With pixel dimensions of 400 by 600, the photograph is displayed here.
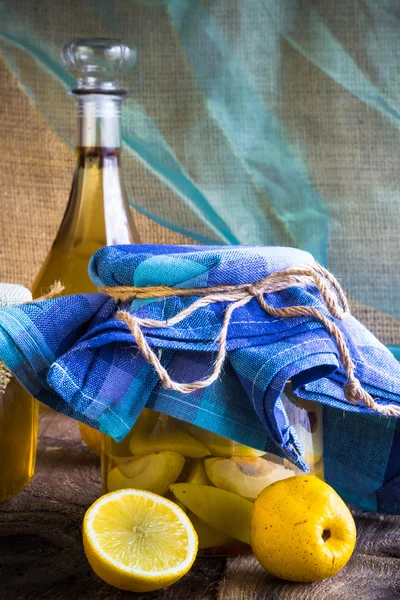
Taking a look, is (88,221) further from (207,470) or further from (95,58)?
(207,470)

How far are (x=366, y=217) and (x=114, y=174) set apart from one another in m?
0.42

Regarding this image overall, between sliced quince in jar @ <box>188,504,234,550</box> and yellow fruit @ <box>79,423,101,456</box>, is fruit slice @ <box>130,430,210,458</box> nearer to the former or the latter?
sliced quince in jar @ <box>188,504,234,550</box>

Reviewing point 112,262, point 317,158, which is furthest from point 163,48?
point 112,262

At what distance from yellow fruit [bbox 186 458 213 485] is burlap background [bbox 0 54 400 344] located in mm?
619

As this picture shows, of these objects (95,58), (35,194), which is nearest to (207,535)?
(95,58)

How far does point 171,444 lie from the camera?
1.81ft

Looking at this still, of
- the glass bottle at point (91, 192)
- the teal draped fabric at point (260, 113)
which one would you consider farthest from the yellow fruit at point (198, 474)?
the teal draped fabric at point (260, 113)

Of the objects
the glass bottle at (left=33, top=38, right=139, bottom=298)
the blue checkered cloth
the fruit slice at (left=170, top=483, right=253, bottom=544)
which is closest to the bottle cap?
the glass bottle at (left=33, top=38, right=139, bottom=298)

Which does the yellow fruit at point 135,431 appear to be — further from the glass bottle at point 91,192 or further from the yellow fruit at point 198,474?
the glass bottle at point 91,192

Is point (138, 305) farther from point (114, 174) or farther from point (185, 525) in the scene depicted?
point (114, 174)

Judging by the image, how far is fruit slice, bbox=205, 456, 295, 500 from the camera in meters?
0.54

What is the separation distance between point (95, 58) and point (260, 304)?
433 millimetres

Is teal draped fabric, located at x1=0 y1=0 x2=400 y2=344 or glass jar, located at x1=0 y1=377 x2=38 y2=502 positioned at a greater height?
teal draped fabric, located at x1=0 y1=0 x2=400 y2=344

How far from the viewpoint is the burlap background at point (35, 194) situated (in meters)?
1.13
